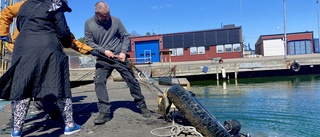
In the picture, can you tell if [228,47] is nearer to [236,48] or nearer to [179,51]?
[236,48]

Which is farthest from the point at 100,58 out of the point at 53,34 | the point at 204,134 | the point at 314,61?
the point at 314,61

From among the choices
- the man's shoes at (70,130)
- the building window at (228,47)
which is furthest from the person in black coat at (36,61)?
the building window at (228,47)

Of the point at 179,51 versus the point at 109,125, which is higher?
the point at 179,51

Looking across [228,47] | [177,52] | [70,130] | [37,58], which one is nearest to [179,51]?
[177,52]

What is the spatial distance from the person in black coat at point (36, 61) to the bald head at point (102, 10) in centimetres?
83

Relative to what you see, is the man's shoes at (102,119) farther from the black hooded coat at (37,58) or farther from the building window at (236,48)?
the building window at (236,48)

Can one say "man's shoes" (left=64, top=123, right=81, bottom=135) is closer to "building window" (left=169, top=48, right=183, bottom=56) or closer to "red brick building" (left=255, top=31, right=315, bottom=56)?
"building window" (left=169, top=48, right=183, bottom=56)

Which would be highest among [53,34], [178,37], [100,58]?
[178,37]

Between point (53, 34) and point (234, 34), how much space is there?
1503 inches

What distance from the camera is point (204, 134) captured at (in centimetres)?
320

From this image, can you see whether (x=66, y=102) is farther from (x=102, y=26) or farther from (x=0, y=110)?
(x=0, y=110)

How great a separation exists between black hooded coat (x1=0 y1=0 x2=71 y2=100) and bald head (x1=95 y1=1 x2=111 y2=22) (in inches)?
33.0

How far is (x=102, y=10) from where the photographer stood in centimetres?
401

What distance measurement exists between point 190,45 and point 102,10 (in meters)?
37.0
